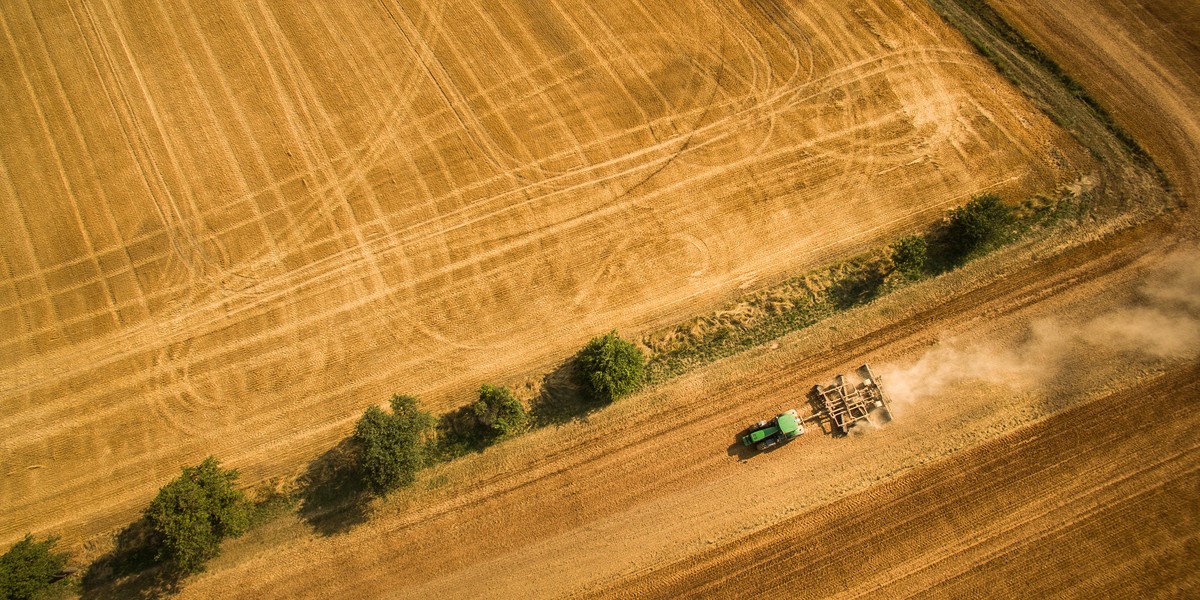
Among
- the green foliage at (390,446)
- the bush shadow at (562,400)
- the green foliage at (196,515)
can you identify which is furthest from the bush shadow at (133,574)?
the bush shadow at (562,400)

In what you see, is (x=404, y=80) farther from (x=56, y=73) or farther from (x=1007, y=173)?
(x=1007, y=173)

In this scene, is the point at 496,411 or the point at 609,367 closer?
the point at 609,367

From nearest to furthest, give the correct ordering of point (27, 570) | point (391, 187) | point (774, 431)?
→ point (27, 570), point (774, 431), point (391, 187)

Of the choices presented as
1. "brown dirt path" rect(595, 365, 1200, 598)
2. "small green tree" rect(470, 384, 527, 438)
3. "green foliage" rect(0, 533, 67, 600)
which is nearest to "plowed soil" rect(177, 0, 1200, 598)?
"brown dirt path" rect(595, 365, 1200, 598)

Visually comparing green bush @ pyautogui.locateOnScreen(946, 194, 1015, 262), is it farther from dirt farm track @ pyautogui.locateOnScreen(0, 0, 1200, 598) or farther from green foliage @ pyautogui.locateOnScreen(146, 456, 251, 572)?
green foliage @ pyautogui.locateOnScreen(146, 456, 251, 572)

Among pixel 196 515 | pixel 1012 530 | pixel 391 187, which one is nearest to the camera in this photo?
pixel 196 515

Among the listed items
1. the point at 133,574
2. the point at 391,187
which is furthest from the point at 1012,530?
the point at 133,574

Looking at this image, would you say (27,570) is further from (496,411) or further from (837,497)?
(837,497)

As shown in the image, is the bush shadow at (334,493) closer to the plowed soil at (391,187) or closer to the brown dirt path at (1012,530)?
the plowed soil at (391,187)
